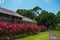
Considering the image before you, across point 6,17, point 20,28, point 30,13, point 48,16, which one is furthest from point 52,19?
point 20,28

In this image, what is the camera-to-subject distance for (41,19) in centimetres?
6056

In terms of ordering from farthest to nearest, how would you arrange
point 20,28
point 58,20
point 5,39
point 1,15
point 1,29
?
point 58,20, point 1,15, point 20,28, point 5,39, point 1,29

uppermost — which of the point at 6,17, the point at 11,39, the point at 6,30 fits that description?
the point at 6,17

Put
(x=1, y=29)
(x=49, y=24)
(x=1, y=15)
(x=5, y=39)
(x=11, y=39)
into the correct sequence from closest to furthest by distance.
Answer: (x=1, y=29) → (x=5, y=39) → (x=11, y=39) → (x=1, y=15) → (x=49, y=24)

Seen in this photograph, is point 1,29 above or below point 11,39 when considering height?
above

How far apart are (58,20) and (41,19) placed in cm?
849

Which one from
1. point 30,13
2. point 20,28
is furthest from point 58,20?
point 20,28

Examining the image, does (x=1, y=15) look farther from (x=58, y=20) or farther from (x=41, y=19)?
(x=58, y=20)

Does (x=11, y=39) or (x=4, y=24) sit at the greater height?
(x=4, y=24)

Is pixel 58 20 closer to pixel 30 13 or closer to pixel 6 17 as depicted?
pixel 30 13

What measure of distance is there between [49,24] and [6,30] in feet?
141

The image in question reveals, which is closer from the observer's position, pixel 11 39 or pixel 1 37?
pixel 1 37

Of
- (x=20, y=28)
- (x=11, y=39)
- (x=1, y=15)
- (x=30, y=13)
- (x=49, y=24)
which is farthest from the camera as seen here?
(x=30, y=13)

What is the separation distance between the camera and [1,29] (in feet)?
54.4
